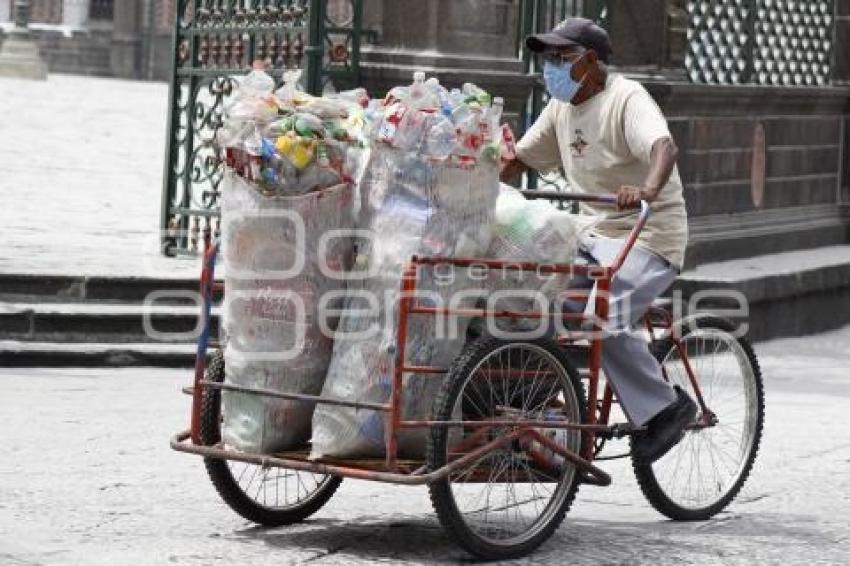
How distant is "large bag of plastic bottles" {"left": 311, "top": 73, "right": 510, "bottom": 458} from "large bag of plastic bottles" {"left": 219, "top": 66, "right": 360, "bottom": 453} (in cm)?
10

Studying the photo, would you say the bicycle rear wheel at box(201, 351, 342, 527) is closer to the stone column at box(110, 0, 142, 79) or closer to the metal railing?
the metal railing

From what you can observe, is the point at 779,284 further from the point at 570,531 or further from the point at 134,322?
the point at 570,531

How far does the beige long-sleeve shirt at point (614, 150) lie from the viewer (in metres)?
7.37

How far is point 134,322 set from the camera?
1186cm

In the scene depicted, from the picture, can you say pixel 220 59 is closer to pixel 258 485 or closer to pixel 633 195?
pixel 258 485

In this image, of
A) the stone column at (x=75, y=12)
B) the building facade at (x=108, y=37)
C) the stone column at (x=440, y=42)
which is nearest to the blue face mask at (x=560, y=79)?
the stone column at (x=440, y=42)

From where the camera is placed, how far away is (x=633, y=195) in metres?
7.13

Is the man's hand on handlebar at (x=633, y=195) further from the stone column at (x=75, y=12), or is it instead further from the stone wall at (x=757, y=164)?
the stone column at (x=75, y=12)

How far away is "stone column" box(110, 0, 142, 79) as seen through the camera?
58.2 meters

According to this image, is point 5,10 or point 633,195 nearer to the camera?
point 633,195

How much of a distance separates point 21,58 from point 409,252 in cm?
4119

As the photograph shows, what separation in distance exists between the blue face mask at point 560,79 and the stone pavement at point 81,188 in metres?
5.40

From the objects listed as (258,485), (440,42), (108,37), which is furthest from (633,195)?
(108,37)

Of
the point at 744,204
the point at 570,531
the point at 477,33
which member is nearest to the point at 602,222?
the point at 570,531
